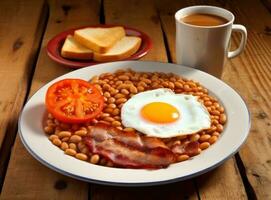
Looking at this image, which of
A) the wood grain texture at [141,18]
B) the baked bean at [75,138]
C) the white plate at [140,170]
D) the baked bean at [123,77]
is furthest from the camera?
the wood grain texture at [141,18]

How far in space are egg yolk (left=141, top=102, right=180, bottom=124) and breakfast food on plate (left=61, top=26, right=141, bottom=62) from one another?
314 mm

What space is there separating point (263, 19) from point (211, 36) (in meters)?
0.55

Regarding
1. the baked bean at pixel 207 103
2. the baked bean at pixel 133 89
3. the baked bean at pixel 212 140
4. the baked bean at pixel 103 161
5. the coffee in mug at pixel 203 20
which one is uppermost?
the coffee in mug at pixel 203 20

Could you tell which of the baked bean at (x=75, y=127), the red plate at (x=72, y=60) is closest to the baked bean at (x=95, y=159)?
the baked bean at (x=75, y=127)

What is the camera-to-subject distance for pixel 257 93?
1174 mm

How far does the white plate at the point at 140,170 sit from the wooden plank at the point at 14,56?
81 millimetres

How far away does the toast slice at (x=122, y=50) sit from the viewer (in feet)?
4.17

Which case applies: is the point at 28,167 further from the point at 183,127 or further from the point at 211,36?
the point at 211,36

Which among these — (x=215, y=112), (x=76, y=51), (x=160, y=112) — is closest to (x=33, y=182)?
(x=160, y=112)

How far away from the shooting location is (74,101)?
0.98 metres

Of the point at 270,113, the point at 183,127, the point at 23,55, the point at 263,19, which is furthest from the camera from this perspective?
the point at 263,19

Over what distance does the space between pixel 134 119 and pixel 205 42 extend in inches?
12.0

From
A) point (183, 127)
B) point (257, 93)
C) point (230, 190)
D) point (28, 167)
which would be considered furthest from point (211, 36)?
point (28, 167)

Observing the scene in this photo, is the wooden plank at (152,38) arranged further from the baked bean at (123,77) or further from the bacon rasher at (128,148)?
the baked bean at (123,77)
